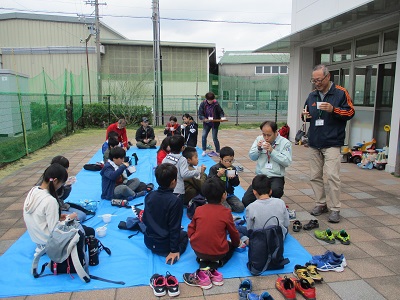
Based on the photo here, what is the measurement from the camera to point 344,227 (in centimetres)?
385

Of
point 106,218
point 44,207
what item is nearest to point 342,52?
point 106,218

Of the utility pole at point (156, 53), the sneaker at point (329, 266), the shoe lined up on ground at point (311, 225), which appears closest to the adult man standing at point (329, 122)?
the shoe lined up on ground at point (311, 225)

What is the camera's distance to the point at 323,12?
8.23 metres

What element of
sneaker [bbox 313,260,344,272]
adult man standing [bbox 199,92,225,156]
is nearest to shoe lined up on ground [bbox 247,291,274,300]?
sneaker [bbox 313,260,344,272]

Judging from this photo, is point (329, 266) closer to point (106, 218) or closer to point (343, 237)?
point (343, 237)

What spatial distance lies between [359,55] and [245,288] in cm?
726

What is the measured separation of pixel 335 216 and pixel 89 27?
22410 mm

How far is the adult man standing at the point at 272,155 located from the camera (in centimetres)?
385

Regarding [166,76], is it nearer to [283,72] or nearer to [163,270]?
[283,72]

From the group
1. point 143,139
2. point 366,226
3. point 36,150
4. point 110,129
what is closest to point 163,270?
point 366,226

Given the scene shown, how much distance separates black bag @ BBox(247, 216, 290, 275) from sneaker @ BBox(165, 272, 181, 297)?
0.68 metres

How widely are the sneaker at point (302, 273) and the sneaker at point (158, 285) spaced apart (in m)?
1.11

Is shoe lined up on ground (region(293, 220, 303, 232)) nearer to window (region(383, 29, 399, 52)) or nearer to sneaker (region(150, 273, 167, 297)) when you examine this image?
sneaker (region(150, 273, 167, 297))

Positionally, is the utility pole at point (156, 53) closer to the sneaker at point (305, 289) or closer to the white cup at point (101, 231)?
the white cup at point (101, 231)
